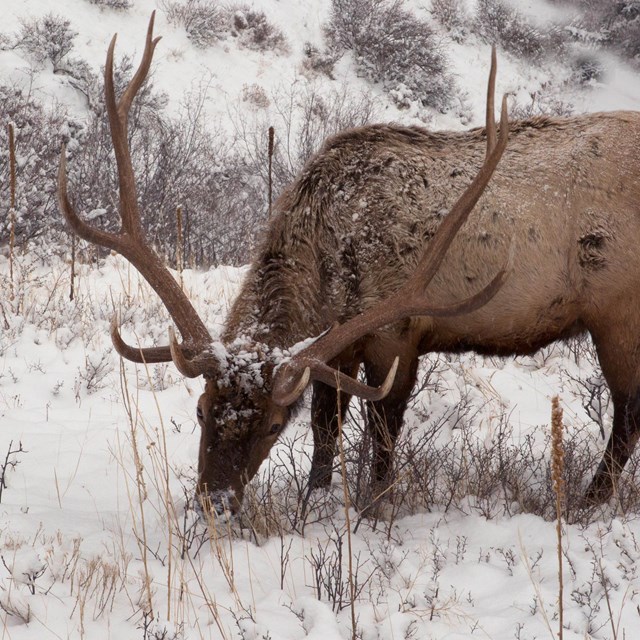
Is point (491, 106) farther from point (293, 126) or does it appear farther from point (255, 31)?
point (255, 31)

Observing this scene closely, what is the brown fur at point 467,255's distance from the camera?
402cm

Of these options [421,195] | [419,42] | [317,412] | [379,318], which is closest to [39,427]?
[317,412]

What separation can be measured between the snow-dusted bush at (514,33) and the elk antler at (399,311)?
24285mm

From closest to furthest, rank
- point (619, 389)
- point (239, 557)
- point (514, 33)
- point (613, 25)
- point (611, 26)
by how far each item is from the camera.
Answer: point (239, 557)
point (619, 389)
point (613, 25)
point (611, 26)
point (514, 33)

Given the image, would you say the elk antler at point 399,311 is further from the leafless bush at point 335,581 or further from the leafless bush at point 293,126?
the leafless bush at point 293,126

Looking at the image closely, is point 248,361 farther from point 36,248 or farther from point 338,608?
point 36,248

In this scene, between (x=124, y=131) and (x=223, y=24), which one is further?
(x=223, y=24)

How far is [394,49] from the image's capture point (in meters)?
22.0

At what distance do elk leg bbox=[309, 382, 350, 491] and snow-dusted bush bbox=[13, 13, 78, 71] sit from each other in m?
15.1

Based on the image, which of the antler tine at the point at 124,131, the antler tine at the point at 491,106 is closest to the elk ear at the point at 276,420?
the antler tine at the point at 124,131

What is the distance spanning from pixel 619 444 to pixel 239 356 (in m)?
2.38

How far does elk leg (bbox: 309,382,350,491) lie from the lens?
419 centimetres

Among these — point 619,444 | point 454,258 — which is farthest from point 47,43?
point 619,444

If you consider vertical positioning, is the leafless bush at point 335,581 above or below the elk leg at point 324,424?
below
